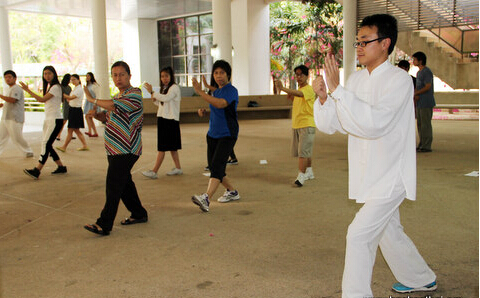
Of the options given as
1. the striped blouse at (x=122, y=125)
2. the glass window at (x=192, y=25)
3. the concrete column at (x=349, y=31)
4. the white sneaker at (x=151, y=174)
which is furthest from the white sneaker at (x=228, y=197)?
the glass window at (x=192, y=25)

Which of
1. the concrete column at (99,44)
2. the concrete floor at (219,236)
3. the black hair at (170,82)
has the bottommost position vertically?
the concrete floor at (219,236)

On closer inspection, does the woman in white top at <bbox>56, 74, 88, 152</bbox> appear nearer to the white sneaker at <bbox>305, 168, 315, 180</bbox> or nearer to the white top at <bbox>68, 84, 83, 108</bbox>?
the white top at <bbox>68, 84, 83, 108</bbox>

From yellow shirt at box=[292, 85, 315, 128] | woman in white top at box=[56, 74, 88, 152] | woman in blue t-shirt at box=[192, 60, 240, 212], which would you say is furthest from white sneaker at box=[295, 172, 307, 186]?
woman in white top at box=[56, 74, 88, 152]

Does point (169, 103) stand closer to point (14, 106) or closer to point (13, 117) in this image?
point (14, 106)

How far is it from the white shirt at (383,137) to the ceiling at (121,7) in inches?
752

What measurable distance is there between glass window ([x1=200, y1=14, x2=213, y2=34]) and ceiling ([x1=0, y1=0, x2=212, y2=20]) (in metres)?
0.60

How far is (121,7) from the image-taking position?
2356 cm

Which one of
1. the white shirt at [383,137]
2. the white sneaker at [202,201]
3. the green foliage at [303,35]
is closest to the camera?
the white shirt at [383,137]

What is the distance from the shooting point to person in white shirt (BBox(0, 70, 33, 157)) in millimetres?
8750

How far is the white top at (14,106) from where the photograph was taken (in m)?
8.83

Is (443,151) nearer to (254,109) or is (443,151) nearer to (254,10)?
(254,109)

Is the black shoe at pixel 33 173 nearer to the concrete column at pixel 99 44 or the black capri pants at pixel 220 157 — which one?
the black capri pants at pixel 220 157

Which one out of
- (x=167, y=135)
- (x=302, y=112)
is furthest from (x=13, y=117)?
(x=302, y=112)

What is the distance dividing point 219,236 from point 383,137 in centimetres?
235
